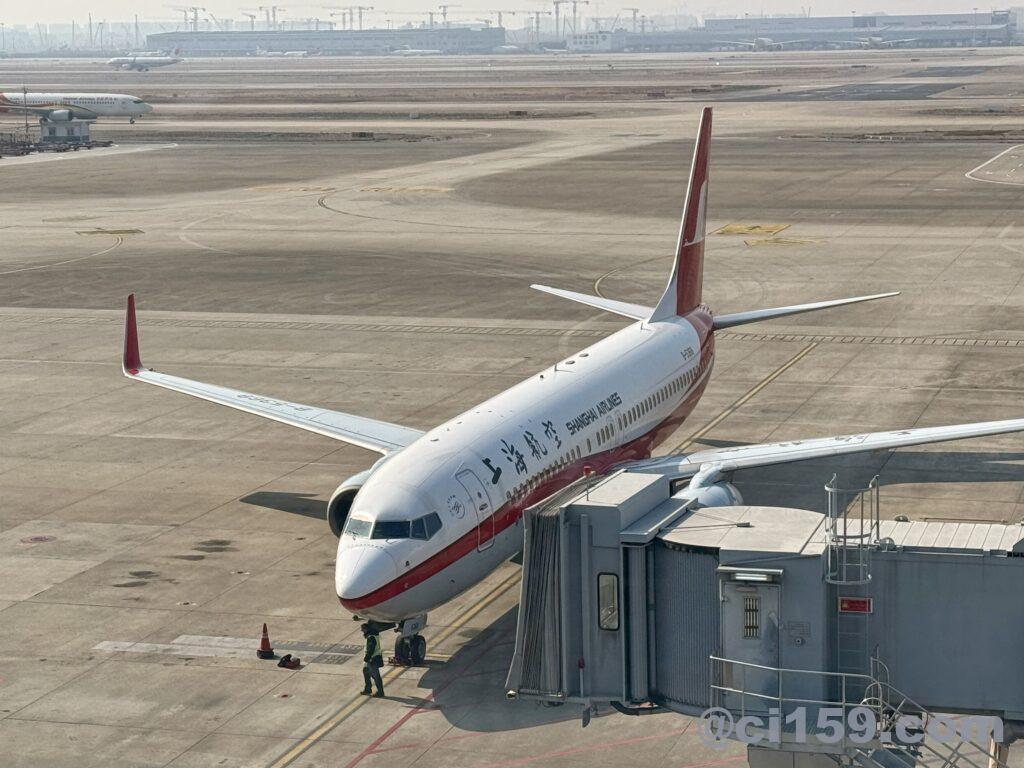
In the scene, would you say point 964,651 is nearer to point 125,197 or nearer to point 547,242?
point 547,242

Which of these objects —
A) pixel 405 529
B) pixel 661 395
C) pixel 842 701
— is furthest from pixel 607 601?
pixel 661 395

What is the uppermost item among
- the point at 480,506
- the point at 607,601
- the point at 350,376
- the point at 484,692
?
the point at 607,601

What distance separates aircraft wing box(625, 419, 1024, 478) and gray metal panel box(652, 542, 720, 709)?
46.2ft

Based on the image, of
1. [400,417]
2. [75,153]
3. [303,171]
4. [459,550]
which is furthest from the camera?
[75,153]

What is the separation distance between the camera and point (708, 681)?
2130cm

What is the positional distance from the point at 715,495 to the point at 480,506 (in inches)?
214

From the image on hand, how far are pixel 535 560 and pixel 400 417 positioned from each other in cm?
2989

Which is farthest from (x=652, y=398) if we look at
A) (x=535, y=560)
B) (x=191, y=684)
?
(x=535, y=560)

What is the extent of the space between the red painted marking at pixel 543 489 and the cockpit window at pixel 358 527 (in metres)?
1.33

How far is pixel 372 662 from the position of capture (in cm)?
2967

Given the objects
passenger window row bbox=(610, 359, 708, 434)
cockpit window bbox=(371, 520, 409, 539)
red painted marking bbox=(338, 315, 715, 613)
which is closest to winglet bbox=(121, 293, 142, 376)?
passenger window row bbox=(610, 359, 708, 434)

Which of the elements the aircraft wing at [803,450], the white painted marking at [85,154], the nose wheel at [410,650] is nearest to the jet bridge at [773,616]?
the nose wheel at [410,650]

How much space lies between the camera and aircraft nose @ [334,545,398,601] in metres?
28.4

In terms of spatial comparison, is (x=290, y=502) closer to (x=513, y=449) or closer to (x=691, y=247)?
(x=513, y=449)
